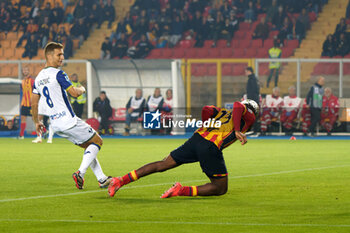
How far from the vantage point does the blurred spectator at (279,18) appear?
1299 inches

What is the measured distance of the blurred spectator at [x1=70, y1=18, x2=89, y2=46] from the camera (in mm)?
36438

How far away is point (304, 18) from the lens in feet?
108

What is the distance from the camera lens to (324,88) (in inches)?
989

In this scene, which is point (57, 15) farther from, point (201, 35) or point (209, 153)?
point (209, 153)

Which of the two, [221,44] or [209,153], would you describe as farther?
[221,44]

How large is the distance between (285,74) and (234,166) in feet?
43.0

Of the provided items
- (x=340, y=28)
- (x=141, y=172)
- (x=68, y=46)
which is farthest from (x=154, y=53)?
(x=141, y=172)

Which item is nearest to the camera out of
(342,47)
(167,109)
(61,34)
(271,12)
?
(167,109)

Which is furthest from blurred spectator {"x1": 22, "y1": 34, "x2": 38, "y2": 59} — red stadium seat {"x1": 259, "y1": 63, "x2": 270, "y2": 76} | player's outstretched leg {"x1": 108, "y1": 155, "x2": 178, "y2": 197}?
player's outstretched leg {"x1": 108, "y1": 155, "x2": 178, "y2": 197}

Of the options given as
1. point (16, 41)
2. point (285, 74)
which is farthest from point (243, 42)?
point (16, 41)

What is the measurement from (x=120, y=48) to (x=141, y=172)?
24.1 meters

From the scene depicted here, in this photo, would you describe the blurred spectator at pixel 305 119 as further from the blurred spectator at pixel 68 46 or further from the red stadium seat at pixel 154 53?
the blurred spectator at pixel 68 46

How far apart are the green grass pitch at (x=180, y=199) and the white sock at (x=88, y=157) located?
29 cm

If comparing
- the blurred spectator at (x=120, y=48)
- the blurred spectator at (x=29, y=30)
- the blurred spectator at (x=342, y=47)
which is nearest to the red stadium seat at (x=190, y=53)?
the blurred spectator at (x=120, y=48)
